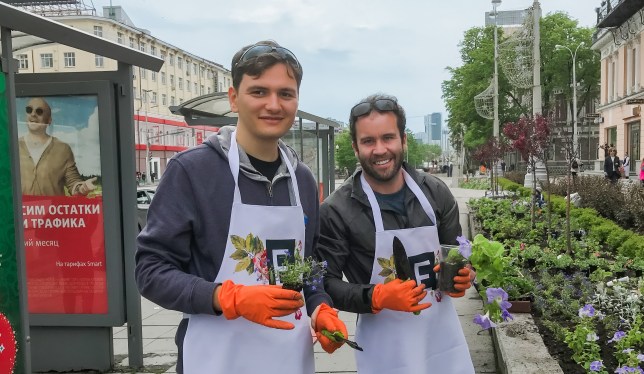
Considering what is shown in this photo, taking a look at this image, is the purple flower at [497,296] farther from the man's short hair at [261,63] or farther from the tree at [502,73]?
the tree at [502,73]

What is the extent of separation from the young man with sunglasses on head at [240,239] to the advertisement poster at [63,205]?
281 centimetres

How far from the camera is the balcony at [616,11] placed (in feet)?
104

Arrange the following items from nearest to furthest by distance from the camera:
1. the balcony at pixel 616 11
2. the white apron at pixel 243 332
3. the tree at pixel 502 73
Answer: the white apron at pixel 243 332 < the balcony at pixel 616 11 < the tree at pixel 502 73

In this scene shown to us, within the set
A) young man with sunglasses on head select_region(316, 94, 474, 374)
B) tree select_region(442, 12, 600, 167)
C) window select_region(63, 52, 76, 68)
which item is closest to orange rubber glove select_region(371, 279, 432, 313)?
young man with sunglasses on head select_region(316, 94, 474, 374)

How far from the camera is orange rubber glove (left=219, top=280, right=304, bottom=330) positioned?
1.76 m

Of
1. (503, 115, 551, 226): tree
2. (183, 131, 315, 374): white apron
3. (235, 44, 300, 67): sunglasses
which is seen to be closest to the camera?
(183, 131, 315, 374): white apron

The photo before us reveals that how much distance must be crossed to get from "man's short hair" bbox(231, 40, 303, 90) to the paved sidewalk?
297cm

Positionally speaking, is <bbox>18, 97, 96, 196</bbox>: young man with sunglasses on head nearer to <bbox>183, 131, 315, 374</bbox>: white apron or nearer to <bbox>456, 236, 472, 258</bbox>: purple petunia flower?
<bbox>183, 131, 315, 374</bbox>: white apron

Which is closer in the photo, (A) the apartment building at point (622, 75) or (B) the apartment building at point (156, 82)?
(A) the apartment building at point (622, 75)

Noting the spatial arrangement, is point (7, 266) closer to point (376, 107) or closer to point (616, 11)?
point (376, 107)

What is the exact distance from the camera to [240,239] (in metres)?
1.94

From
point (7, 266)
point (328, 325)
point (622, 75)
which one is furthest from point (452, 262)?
point (622, 75)

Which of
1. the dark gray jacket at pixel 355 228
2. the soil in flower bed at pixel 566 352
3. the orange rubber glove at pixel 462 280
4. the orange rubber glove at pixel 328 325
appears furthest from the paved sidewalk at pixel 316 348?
the orange rubber glove at pixel 328 325

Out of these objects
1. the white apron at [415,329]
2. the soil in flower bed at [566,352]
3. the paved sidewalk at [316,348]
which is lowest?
the paved sidewalk at [316,348]
